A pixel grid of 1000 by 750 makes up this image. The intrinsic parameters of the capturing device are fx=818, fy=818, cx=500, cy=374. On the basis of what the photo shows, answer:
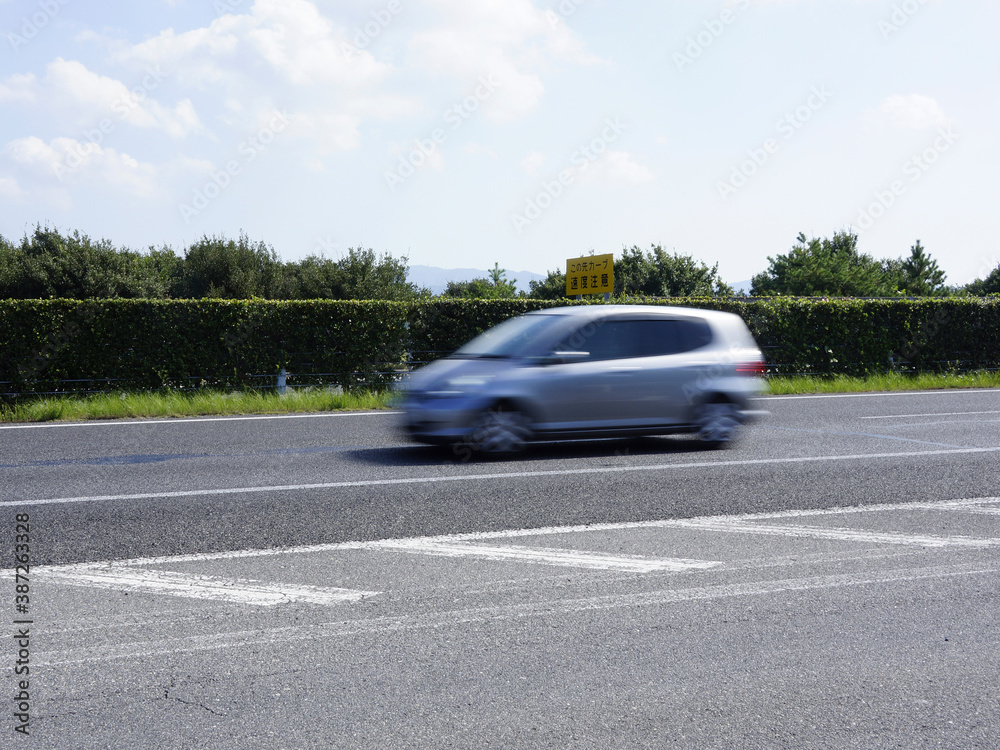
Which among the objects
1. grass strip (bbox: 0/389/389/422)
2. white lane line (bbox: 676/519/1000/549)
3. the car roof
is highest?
the car roof

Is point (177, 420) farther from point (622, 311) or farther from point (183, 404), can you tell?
point (622, 311)

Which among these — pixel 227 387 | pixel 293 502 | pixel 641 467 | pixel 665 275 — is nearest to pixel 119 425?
pixel 227 387

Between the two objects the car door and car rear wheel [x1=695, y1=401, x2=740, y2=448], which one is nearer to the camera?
the car door

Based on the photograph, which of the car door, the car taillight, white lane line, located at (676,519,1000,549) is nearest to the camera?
white lane line, located at (676,519,1000,549)

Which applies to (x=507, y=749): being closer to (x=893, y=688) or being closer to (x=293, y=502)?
(x=893, y=688)

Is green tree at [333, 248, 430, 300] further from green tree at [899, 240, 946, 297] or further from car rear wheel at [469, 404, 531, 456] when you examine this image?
green tree at [899, 240, 946, 297]

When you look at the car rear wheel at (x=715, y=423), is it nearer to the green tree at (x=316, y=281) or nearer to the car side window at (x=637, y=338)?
the car side window at (x=637, y=338)

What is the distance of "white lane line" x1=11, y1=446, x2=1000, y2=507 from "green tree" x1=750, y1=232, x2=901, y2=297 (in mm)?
67339

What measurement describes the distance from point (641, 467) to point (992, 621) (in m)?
4.50

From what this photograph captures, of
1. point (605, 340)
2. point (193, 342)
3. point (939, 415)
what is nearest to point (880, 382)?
point (939, 415)

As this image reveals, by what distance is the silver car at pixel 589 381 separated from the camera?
9.03m

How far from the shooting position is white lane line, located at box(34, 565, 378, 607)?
14.6 ft

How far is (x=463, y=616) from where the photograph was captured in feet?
13.8

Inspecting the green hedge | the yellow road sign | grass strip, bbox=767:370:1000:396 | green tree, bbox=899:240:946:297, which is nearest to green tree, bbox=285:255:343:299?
the yellow road sign
